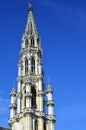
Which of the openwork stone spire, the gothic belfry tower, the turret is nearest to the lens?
the gothic belfry tower

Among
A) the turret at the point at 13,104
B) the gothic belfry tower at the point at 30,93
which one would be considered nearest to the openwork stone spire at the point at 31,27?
the gothic belfry tower at the point at 30,93

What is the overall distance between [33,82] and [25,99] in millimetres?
5158

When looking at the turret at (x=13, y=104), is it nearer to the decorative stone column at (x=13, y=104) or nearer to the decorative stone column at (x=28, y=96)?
the decorative stone column at (x=13, y=104)

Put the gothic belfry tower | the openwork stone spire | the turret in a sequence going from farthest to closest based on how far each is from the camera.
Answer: the openwork stone spire < the turret < the gothic belfry tower

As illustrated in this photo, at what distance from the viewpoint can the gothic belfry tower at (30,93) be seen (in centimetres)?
8494

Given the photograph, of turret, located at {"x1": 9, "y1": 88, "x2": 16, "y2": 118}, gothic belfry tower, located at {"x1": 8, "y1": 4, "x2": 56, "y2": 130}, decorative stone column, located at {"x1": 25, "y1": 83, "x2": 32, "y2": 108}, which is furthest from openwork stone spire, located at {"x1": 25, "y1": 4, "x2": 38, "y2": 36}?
decorative stone column, located at {"x1": 25, "y1": 83, "x2": 32, "y2": 108}

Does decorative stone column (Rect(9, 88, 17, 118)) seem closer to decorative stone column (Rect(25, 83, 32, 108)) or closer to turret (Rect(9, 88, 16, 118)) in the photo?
turret (Rect(9, 88, 16, 118))

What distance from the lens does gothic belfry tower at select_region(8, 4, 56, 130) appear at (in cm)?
8494

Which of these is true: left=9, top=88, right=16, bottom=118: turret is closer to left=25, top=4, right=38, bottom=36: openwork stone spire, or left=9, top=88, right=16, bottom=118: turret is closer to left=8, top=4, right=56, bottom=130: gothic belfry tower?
left=8, top=4, right=56, bottom=130: gothic belfry tower

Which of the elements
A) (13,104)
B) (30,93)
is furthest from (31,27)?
(13,104)

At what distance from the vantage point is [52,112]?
8812 centimetres

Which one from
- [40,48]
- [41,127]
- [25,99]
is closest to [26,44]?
[40,48]

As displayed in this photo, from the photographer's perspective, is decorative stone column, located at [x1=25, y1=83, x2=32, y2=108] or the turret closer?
decorative stone column, located at [x1=25, y1=83, x2=32, y2=108]

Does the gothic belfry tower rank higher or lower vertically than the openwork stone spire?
lower
